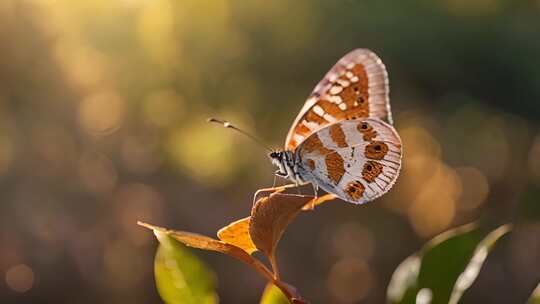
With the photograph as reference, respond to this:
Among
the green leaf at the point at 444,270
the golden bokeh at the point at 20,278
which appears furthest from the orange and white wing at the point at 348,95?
the golden bokeh at the point at 20,278

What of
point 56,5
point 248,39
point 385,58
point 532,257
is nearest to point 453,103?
point 385,58

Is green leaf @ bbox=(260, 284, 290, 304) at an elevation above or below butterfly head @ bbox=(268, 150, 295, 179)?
below

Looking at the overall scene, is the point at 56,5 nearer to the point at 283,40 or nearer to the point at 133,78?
the point at 133,78

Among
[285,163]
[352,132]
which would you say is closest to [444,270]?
[352,132]

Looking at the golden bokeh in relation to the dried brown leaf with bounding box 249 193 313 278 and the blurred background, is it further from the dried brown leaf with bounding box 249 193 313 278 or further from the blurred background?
the dried brown leaf with bounding box 249 193 313 278

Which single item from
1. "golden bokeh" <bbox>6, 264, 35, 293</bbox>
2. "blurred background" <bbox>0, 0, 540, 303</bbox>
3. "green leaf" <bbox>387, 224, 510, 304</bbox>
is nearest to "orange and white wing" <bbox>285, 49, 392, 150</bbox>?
"green leaf" <bbox>387, 224, 510, 304</bbox>
